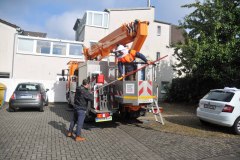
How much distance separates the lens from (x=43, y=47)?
73.1ft

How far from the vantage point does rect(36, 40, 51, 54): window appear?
2211 centimetres

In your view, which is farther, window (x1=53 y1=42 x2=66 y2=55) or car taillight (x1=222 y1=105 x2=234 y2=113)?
window (x1=53 y1=42 x2=66 y2=55)

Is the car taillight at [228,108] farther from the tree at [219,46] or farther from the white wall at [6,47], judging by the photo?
the white wall at [6,47]

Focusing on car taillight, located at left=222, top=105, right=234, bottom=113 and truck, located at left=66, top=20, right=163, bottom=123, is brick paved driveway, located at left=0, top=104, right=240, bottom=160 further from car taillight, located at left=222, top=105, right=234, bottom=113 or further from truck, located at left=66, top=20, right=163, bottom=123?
car taillight, located at left=222, top=105, right=234, bottom=113

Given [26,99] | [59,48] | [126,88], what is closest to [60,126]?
[126,88]

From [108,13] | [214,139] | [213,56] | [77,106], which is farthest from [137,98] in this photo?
[108,13]

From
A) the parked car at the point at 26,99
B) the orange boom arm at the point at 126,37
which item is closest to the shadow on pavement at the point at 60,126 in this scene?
the parked car at the point at 26,99

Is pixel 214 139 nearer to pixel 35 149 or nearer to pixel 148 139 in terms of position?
pixel 148 139

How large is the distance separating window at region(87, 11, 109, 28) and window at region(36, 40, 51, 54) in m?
4.21

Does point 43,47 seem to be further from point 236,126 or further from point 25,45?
point 236,126

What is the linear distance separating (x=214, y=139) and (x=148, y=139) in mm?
2173

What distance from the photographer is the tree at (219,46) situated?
556 inches

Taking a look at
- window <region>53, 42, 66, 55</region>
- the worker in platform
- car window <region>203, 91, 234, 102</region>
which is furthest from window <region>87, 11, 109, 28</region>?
car window <region>203, 91, 234, 102</region>

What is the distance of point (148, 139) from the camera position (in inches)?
318
